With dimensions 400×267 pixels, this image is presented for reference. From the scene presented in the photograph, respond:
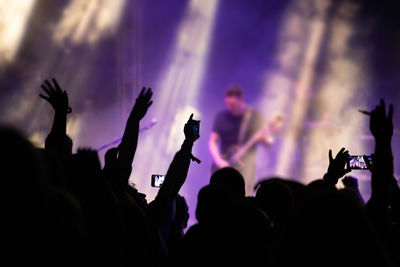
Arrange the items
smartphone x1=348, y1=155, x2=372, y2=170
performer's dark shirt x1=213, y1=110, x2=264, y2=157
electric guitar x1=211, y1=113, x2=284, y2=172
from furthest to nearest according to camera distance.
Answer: performer's dark shirt x1=213, y1=110, x2=264, y2=157 → electric guitar x1=211, y1=113, x2=284, y2=172 → smartphone x1=348, y1=155, x2=372, y2=170

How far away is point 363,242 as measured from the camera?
0.81m

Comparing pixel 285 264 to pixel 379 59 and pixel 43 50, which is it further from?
pixel 379 59

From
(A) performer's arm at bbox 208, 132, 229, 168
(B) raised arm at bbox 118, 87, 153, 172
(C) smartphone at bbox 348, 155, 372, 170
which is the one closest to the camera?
(B) raised arm at bbox 118, 87, 153, 172

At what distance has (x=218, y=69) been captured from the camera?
375 inches

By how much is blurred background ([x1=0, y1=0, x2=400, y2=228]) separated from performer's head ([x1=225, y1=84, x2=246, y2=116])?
29 cm

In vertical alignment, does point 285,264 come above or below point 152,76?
below

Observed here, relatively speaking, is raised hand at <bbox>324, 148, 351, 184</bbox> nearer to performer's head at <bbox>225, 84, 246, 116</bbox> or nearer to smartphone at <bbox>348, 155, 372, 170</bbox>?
smartphone at <bbox>348, 155, 372, 170</bbox>

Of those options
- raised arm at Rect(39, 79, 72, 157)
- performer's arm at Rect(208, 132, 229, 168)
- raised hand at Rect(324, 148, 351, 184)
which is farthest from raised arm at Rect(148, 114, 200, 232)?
performer's arm at Rect(208, 132, 229, 168)

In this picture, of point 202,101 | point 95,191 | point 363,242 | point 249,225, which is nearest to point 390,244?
point 249,225

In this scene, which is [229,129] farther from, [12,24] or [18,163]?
[18,163]

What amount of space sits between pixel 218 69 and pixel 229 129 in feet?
6.75

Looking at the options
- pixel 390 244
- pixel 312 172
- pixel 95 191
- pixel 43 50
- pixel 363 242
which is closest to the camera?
pixel 363 242

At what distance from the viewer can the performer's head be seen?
8.61 meters

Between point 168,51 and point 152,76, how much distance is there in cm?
82
